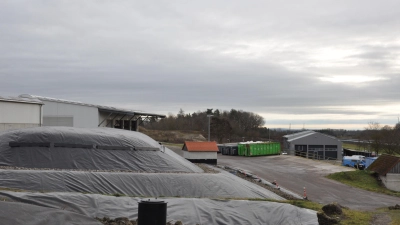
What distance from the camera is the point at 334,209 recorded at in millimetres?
12867

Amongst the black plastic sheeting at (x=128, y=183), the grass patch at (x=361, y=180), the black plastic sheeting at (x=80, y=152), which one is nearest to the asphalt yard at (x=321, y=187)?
the grass patch at (x=361, y=180)

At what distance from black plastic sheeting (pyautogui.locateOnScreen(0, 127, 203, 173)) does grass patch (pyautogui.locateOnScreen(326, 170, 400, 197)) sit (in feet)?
50.9

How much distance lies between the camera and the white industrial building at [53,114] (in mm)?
Result: 25422

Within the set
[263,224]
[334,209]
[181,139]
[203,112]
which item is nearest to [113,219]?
[263,224]

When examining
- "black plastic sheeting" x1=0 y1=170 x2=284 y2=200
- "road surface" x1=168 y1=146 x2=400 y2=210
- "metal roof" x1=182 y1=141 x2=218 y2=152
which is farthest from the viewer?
"metal roof" x1=182 y1=141 x2=218 y2=152

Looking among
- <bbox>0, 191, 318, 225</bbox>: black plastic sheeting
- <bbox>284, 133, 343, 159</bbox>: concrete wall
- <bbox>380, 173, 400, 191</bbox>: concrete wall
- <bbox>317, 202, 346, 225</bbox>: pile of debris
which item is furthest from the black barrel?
<bbox>284, 133, 343, 159</bbox>: concrete wall

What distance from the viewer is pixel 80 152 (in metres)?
18.0

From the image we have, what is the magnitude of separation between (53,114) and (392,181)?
83.4 feet

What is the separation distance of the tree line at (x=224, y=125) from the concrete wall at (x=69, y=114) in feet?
159

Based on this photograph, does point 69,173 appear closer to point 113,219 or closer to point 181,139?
point 113,219

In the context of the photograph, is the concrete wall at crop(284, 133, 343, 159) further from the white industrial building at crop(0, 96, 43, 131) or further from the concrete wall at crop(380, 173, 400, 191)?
the white industrial building at crop(0, 96, 43, 131)

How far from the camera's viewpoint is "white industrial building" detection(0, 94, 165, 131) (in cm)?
2542

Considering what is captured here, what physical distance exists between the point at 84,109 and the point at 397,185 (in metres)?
23.5

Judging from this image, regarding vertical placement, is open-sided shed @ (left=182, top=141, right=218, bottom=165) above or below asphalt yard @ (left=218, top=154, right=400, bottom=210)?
above
